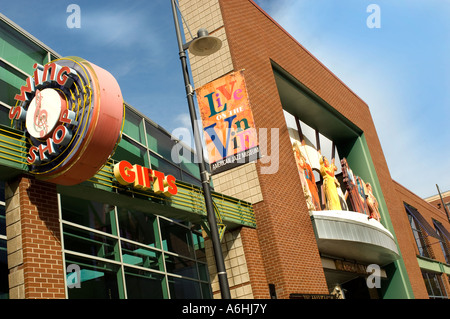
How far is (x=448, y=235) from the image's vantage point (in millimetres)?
46969

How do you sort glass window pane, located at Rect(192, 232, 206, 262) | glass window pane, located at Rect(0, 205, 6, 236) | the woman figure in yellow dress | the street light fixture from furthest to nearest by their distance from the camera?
the woman figure in yellow dress → glass window pane, located at Rect(192, 232, 206, 262) → glass window pane, located at Rect(0, 205, 6, 236) → the street light fixture

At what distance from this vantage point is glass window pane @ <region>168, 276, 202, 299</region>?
1727 centimetres

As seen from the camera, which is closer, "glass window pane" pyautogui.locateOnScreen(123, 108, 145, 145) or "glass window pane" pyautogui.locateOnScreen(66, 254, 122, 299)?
"glass window pane" pyautogui.locateOnScreen(66, 254, 122, 299)

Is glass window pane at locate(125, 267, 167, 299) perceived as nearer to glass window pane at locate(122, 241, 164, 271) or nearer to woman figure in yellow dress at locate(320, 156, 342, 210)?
glass window pane at locate(122, 241, 164, 271)

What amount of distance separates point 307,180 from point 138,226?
27.6ft

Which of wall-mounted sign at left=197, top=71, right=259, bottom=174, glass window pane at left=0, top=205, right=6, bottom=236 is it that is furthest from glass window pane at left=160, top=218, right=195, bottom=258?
glass window pane at left=0, top=205, right=6, bottom=236

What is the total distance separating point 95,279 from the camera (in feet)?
45.0

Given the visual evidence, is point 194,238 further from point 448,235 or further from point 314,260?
point 448,235

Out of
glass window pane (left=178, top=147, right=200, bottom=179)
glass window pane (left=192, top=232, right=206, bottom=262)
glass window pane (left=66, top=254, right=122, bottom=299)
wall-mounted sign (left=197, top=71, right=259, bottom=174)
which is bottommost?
glass window pane (left=66, top=254, right=122, bottom=299)

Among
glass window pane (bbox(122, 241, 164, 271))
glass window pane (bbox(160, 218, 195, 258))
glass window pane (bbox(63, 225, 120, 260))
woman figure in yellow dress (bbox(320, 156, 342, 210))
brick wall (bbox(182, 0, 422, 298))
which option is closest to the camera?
Answer: glass window pane (bbox(63, 225, 120, 260))

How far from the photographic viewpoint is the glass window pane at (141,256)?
15594 mm

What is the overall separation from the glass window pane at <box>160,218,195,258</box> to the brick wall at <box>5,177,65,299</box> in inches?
301

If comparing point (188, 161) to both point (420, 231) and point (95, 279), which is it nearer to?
point (95, 279)
